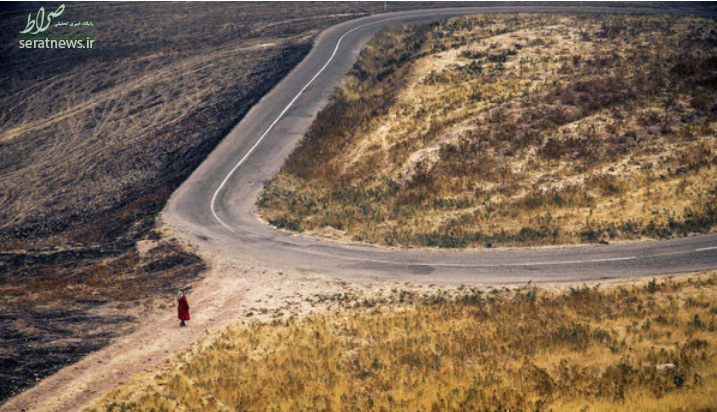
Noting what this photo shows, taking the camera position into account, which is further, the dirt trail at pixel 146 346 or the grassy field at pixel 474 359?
the dirt trail at pixel 146 346

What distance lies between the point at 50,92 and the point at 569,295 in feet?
177

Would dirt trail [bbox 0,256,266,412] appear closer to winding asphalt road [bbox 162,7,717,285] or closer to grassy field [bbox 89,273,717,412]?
grassy field [bbox 89,273,717,412]

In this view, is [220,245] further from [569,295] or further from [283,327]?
[569,295]

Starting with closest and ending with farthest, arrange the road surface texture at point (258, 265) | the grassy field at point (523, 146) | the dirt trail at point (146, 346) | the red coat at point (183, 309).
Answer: the dirt trail at point (146, 346) < the road surface texture at point (258, 265) < the red coat at point (183, 309) < the grassy field at point (523, 146)

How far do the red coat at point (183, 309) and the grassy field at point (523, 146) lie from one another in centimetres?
1004

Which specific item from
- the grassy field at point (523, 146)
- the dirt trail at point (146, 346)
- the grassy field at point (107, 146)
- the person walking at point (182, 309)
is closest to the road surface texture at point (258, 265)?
the dirt trail at point (146, 346)

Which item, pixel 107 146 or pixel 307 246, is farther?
pixel 107 146

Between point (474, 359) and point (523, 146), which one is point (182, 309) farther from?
point (523, 146)

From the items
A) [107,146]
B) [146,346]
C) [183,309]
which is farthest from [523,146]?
[107,146]

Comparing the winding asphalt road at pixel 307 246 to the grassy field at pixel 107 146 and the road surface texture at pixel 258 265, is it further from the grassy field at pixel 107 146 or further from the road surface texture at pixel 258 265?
the grassy field at pixel 107 146

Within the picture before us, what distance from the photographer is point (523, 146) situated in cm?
2720

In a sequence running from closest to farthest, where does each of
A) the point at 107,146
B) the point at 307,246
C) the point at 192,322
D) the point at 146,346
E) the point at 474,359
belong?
the point at 474,359, the point at 146,346, the point at 192,322, the point at 307,246, the point at 107,146

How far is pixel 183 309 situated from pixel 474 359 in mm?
9878

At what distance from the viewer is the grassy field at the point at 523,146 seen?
21078mm
